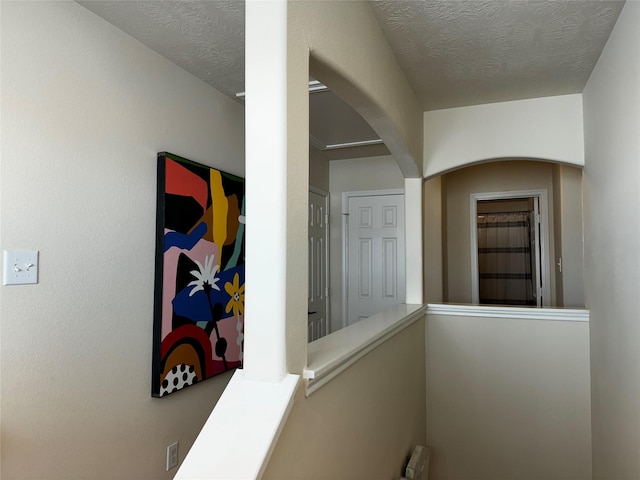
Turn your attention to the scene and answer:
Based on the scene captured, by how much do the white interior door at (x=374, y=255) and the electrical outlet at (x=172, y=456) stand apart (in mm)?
2354

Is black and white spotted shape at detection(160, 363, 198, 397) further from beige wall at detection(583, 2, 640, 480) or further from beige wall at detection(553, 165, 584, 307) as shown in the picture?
beige wall at detection(553, 165, 584, 307)

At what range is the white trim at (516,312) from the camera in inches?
109

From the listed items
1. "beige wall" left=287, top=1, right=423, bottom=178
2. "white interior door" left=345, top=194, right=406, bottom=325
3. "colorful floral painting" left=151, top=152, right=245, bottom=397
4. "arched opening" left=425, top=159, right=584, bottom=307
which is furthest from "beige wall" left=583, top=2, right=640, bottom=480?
"colorful floral painting" left=151, top=152, right=245, bottom=397

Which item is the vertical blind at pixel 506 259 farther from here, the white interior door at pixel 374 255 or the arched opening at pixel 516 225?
the white interior door at pixel 374 255

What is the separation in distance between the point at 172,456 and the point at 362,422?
109 cm

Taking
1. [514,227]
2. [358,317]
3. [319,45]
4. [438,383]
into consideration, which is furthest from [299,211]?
[514,227]

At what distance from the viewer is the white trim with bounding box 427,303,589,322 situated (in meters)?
2.76

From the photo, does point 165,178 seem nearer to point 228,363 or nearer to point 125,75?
point 125,75

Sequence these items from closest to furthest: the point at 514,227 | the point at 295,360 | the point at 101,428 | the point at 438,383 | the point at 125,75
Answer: the point at 295,360 → the point at 101,428 → the point at 125,75 → the point at 438,383 → the point at 514,227

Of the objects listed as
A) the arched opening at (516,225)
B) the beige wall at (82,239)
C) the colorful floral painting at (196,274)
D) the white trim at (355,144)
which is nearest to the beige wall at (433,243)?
the arched opening at (516,225)

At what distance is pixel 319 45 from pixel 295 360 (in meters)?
0.99

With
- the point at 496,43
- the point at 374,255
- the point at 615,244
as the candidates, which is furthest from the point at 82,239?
the point at 374,255

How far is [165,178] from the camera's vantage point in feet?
6.86

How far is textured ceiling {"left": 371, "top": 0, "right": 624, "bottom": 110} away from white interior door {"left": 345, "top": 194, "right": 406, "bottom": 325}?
1.57m
